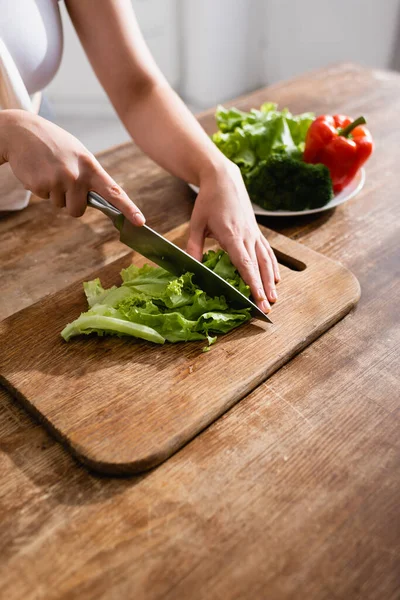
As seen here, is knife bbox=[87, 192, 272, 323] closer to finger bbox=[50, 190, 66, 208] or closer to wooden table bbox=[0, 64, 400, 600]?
finger bbox=[50, 190, 66, 208]

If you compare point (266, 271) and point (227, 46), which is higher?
point (266, 271)

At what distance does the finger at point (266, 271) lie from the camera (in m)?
1.44

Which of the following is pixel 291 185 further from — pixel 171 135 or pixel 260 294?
pixel 260 294

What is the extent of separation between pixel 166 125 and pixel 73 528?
1.19m

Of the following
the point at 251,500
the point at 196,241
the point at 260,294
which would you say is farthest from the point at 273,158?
the point at 251,500

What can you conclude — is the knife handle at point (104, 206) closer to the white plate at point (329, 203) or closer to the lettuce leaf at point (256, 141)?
the white plate at point (329, 203)

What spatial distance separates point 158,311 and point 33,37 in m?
0.90

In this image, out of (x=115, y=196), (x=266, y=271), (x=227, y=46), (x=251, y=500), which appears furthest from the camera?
(x=227, y=46)

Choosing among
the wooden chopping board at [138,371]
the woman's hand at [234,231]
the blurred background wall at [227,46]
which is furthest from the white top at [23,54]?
the blurred background wall at [227,46]

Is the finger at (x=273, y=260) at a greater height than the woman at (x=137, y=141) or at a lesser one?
lesser

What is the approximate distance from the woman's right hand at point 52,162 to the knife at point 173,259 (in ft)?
0.09

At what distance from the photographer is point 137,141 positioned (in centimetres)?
188

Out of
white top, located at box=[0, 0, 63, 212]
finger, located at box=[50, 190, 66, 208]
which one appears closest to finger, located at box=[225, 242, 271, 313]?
finger, located at box=[50, 190, 66, 208]

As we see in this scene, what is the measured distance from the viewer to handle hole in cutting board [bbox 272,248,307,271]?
1.58 metres
